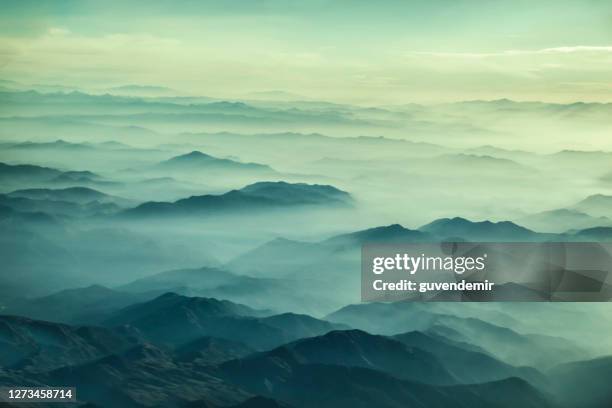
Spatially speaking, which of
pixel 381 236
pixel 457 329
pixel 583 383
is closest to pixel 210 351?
pixel 381 236

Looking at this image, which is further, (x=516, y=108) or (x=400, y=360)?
(x=516, y=108)

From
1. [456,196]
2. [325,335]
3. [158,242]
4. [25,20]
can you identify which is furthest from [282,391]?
[25,20]

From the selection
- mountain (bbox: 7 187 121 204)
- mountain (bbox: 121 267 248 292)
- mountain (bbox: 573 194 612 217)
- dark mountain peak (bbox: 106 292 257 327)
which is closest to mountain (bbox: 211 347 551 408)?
dark mountain peak (bbox: 106 292 257 327)

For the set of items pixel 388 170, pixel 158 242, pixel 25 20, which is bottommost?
pixel 158 242

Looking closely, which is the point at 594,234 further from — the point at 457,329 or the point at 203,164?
the point at 203,164

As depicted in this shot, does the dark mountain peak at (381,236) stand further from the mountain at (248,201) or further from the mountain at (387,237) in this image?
the mountain at (248,201)

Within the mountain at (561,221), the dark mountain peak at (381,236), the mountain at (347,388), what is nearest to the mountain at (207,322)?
the mountain at (347,388)

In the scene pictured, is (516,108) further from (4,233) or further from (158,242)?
(4,233)
